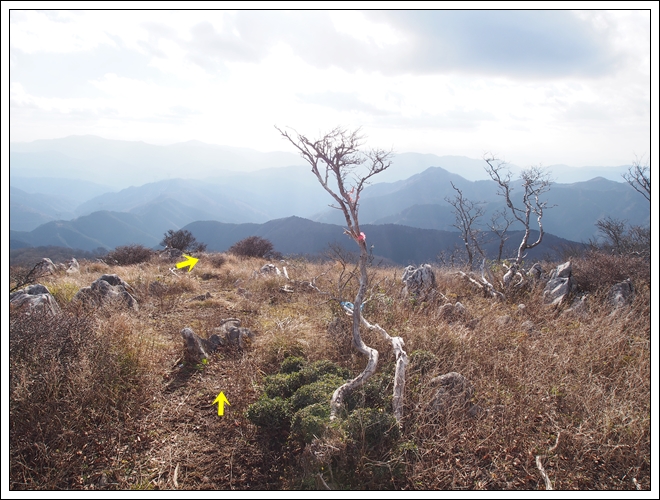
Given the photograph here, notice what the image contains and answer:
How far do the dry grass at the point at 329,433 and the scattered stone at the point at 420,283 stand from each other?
6.10ft

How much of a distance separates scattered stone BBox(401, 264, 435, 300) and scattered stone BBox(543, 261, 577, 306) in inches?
85.5

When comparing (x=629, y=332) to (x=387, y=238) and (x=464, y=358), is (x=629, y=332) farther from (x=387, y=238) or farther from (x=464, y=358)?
(x=387, y=238)

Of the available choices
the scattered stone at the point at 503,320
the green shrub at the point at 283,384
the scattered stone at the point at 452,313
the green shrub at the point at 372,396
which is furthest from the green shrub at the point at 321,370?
the scattered stone at the point at 503,320

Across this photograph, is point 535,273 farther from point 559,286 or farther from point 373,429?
point 373,429

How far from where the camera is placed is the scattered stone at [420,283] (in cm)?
745

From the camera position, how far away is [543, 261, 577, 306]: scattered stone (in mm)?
6715

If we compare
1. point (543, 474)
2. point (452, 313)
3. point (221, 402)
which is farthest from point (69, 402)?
point (452, 313)

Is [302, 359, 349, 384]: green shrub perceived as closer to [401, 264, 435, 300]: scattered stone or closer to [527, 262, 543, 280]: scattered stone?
[401, 264, 435, 300]: scattered stone

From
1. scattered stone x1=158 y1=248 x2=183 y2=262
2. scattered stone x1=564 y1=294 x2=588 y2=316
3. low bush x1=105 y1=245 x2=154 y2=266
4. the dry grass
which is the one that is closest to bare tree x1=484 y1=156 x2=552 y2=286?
scattered stone x1=564 y1=294 x2=588 y2=316

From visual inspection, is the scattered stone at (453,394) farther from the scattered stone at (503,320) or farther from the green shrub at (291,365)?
the scattered stone at (503,320)

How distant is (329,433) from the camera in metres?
2.93

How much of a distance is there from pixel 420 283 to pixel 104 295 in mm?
6187

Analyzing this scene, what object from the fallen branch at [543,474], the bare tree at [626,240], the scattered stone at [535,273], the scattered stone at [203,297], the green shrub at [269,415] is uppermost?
the bare tree at [626,240]

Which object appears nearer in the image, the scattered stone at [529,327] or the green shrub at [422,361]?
the green shrub at [422,361]
